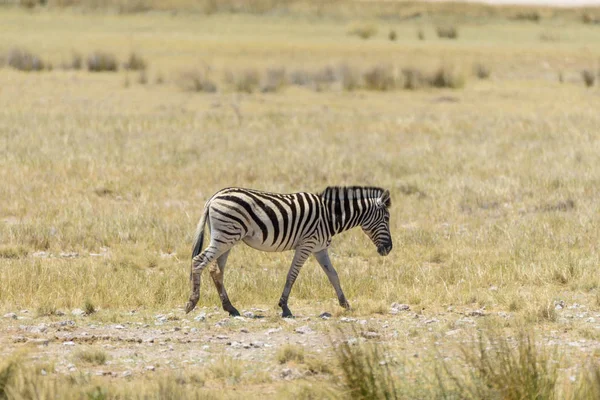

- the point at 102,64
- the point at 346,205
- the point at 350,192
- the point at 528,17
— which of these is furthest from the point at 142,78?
the point at 528,17

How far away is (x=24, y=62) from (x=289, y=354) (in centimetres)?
3421

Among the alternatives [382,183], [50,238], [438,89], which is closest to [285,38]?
[438,89]

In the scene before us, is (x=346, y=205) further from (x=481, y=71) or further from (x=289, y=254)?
(x=481, y=71)

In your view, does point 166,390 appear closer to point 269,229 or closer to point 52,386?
point 52,386

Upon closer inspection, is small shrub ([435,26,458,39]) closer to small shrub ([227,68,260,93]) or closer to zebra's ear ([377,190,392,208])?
small shrub ([227,68,260,93])

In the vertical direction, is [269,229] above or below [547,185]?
above

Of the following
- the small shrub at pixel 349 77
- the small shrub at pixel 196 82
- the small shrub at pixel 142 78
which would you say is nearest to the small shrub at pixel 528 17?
the small shrub at pixel 349 77

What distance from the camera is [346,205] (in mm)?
10391

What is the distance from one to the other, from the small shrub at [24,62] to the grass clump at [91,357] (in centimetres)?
3307

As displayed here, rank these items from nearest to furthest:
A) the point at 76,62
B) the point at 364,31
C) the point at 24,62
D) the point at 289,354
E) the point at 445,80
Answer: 1. the point at 289,354
2. the point at 445,80
3. the point at 24,62
4. the point at 76,62
5. the point at 364,31

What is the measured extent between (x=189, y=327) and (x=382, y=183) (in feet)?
33.2

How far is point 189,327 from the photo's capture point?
908 cm

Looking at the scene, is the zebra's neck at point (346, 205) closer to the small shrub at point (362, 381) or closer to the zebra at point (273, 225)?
→ the zebra at point (273, 225)

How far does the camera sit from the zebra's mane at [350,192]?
1031cm
